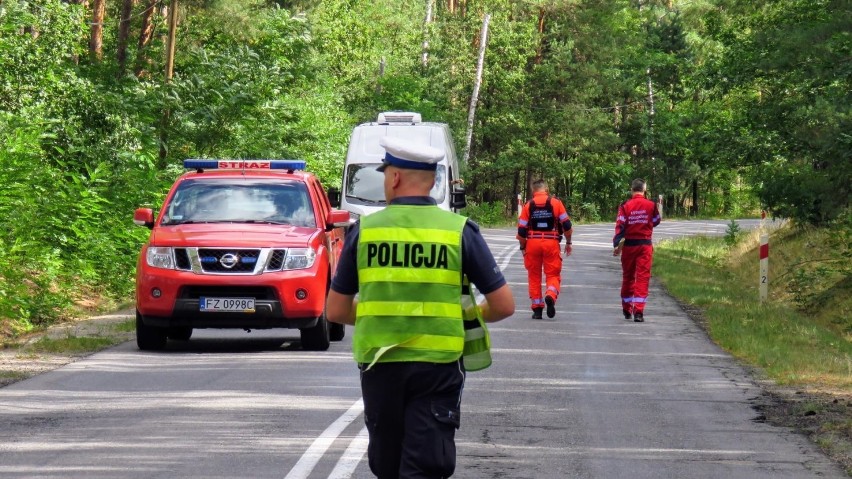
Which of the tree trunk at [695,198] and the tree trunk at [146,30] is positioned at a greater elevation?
the tree trunk at [146,30]

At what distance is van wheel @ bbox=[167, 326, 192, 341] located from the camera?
15.5m

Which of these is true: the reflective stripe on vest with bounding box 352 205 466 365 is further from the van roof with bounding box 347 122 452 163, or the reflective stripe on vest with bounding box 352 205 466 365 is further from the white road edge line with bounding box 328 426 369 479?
the van roof with bounding box 347 122 452 163

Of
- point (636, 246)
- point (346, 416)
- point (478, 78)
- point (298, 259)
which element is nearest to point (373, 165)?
point (636, 246)

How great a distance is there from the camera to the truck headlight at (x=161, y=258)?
555 inches

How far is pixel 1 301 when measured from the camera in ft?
50.5

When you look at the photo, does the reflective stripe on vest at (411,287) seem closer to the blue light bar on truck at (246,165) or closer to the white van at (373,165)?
the blue light bar on truck at (246,165)

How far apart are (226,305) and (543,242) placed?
5.83m

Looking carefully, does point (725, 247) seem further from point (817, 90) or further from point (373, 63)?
point (373, 63)

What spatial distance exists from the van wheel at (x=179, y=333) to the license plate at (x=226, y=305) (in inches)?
63.8

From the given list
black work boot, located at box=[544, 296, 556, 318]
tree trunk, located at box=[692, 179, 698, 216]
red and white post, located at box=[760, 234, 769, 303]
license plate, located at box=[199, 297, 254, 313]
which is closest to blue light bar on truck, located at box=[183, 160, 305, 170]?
license plate, located at box=[199, 297, 254, 313]

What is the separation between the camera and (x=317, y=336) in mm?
14508

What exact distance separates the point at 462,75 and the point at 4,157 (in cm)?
4695

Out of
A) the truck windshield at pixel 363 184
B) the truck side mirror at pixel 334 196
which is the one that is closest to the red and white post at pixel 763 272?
the truck windshield at pixel 363 184

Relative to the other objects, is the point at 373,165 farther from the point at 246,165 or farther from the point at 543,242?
the point at 246,165
